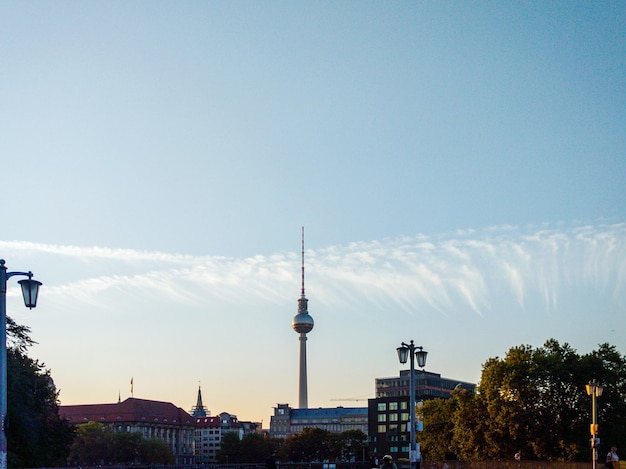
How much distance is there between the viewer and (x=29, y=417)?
45406 millimetres

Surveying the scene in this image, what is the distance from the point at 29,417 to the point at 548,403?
47.6 metres

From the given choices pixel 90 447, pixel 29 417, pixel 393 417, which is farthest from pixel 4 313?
pixel 393 417

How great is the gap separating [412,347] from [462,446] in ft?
165

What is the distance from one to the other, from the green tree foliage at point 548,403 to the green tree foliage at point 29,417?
38131 mm

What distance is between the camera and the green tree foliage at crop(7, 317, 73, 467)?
4425 centimetres

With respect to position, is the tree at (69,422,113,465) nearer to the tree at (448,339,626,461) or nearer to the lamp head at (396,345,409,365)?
the tree at (448,339,626,461)

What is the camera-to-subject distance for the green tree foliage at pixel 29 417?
44.2 m

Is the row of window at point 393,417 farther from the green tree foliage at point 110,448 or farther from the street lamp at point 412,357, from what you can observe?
the street lamp at point 412,357

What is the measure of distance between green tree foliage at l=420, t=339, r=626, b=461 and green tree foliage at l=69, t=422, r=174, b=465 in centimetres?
10496

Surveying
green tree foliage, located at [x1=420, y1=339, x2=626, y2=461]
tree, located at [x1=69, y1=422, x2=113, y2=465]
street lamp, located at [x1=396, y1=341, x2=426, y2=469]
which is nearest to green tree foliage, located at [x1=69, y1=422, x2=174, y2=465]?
tree, located at [x1=69, y1=422, x2=113, y2=465]


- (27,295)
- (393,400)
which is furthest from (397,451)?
(27,295)

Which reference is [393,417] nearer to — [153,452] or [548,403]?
[153,452]

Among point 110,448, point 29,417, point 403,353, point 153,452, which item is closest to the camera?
point 403,353

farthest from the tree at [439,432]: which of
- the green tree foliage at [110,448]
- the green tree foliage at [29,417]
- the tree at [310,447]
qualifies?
the green tree foliage at [110,448]
